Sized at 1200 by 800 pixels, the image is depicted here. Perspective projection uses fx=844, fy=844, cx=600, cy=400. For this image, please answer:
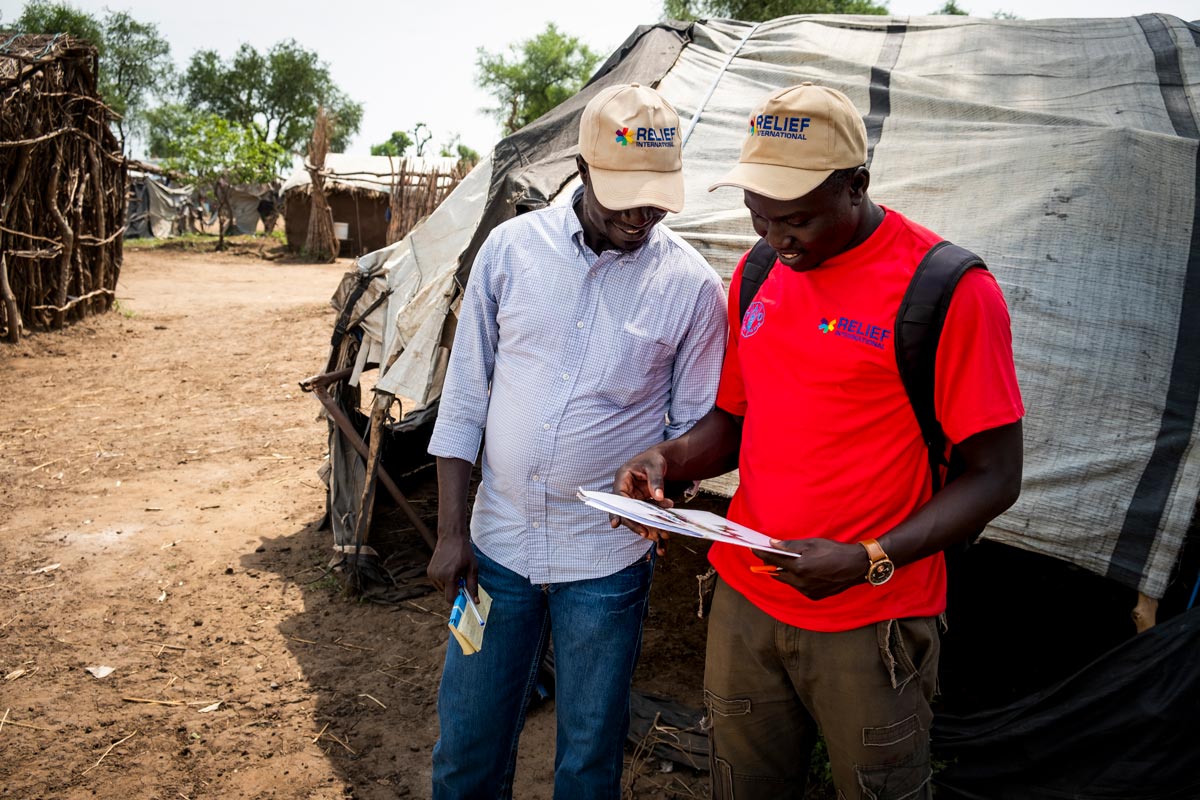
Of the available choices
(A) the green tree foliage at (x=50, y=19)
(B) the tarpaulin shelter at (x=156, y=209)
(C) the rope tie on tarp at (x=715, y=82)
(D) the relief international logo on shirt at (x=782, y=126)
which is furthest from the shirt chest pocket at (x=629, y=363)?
(A) the green tree foliage at (x=50, y=19)

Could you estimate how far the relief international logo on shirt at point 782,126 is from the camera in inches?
66.1

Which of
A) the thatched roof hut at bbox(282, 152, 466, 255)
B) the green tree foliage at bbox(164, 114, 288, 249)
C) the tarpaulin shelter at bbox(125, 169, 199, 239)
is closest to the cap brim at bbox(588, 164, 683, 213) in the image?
the thatched roof hut at bbox(282, 152, 466, 255)

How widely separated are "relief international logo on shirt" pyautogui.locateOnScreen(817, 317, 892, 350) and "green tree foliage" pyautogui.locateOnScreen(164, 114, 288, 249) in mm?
23576

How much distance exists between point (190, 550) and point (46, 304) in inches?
289

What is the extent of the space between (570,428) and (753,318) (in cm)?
52

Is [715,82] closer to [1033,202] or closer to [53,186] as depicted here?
[1033,202]

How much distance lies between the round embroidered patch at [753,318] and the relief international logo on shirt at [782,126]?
0.38m

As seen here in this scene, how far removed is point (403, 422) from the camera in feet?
20.4

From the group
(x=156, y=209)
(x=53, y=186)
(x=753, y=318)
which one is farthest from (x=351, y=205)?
(x=753, y=318)

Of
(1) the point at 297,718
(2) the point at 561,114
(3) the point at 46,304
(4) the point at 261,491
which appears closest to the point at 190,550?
(4) the point at 261,491

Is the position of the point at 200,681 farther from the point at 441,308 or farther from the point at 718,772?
the point at 718,772

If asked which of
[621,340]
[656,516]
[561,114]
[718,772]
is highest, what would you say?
[561,114]

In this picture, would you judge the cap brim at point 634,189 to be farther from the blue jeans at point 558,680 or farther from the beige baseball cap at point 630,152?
the blue jeans at point 558,680

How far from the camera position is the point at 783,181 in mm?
1691
